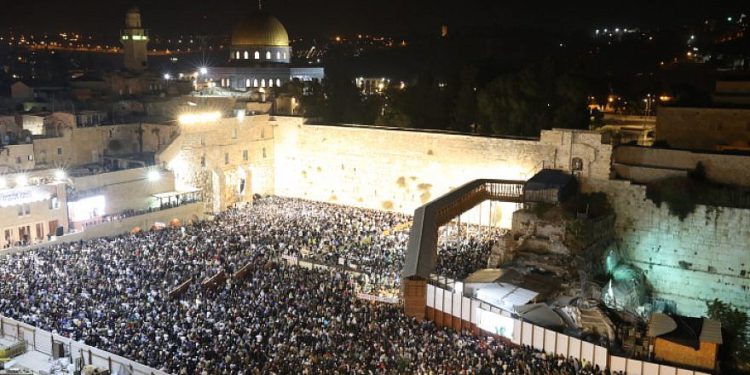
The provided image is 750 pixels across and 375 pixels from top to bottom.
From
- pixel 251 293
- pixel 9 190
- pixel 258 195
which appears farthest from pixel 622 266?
pixel 9 190

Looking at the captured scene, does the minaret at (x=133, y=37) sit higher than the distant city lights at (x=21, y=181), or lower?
higher

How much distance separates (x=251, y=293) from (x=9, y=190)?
11513mm

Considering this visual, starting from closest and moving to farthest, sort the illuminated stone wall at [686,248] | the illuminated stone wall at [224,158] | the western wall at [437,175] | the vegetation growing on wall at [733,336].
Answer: the vegetation growing on wall at [733,336], the illuminated stone wall at [686,248], the western wall at [437,175], the illuminated stone wall at [224,158]

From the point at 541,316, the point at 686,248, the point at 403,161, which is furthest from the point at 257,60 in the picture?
the point at 541,316

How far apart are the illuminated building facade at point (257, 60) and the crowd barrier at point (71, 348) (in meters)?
37.9

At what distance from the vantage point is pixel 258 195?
1356 inches

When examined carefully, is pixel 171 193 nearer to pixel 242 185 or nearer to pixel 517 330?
pixel 242 185

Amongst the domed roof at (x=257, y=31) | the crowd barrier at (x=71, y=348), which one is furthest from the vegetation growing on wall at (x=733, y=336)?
the domed roof at (x=257, y=31)

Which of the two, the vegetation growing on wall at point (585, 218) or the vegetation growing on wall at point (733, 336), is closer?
the vegetation growing on wall at point (733, 336)

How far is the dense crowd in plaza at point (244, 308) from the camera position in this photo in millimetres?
14695

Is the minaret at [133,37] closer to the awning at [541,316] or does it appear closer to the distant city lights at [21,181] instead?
the distant city lights at [21,181]

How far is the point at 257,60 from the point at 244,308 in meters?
39.4

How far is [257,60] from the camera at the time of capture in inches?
2137

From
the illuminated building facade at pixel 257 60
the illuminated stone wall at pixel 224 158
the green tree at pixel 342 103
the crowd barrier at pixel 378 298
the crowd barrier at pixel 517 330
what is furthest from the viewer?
the illuminated building facade at pixel 257 60
